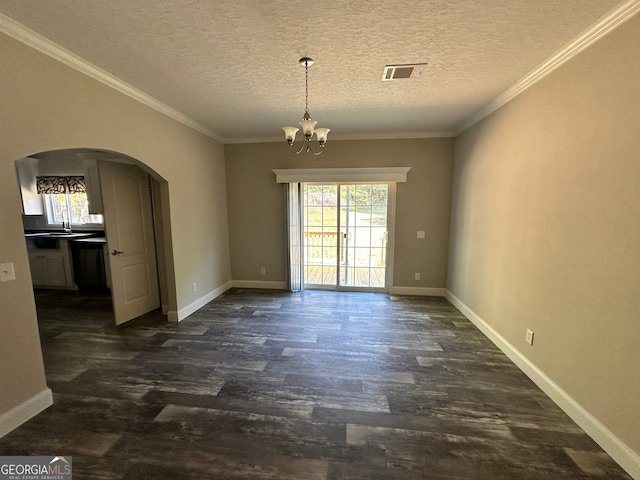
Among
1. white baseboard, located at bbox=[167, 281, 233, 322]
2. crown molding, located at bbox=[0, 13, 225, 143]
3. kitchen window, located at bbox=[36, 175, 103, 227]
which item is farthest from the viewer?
kitchen window, located at bbox=[36, 175, 103, 227]

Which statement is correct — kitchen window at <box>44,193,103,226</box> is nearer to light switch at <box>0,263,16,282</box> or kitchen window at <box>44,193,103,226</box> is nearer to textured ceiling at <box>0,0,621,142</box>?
textured ceiling at <box>0,0,621,142</box>

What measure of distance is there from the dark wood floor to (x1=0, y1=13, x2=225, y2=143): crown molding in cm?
264

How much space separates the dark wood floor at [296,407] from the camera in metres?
1.56

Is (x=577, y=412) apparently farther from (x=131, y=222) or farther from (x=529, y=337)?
(x=131, y=222)

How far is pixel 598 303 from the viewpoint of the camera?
5.65 ft

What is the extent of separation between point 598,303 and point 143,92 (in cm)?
428

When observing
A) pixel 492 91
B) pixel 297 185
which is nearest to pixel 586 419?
pixel 492 91

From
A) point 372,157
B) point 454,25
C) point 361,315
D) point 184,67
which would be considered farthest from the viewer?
point 372,157

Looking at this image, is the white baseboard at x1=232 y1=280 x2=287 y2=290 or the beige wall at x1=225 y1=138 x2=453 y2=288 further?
the white baseboard at x1=232 y1=280 x2=287 y2=290

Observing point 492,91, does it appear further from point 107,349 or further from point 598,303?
point 107,349

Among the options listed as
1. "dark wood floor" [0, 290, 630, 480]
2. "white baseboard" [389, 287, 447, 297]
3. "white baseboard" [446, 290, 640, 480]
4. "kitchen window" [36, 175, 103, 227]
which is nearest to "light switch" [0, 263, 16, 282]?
"dark wood floor" [0, 290, 630, 480]

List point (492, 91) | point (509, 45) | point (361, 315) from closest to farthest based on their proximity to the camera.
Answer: point (509, 45)
point (492, 91)
point (361, 315)

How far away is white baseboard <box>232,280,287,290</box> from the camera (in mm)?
4926

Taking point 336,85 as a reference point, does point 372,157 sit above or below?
below
